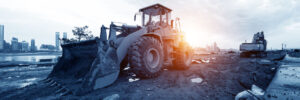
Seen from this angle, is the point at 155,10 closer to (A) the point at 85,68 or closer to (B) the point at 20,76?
(A) the point at 85,68

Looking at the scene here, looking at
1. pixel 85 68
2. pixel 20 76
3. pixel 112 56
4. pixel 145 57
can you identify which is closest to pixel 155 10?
pixel 145 57

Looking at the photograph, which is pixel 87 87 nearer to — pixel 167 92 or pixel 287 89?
pixel 167 92

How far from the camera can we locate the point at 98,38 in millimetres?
3076

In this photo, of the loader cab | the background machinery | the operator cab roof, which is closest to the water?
the loader cab

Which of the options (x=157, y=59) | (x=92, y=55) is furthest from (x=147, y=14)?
(x=92, y=55)

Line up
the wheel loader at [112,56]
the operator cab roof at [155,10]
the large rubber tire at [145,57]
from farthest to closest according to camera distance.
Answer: the operator cab roof at [155,10] → the large rubber tire at [145,57] → the wheel loader at [112,56]

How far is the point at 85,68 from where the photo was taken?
3.63m

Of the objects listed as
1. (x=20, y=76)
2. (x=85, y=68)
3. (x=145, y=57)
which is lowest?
(x=20, y=76)

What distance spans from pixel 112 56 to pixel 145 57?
849mm

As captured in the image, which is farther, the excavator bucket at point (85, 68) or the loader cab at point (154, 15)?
the loader cab at point (154, 15)

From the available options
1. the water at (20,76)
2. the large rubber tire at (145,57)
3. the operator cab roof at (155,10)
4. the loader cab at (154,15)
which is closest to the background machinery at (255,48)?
the loader cab at (154,15)

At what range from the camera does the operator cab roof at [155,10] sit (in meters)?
5.24

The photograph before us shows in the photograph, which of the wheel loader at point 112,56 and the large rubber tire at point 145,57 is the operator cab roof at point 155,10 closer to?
the wheel loader at point 112,56

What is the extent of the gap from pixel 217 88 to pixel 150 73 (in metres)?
1.72
